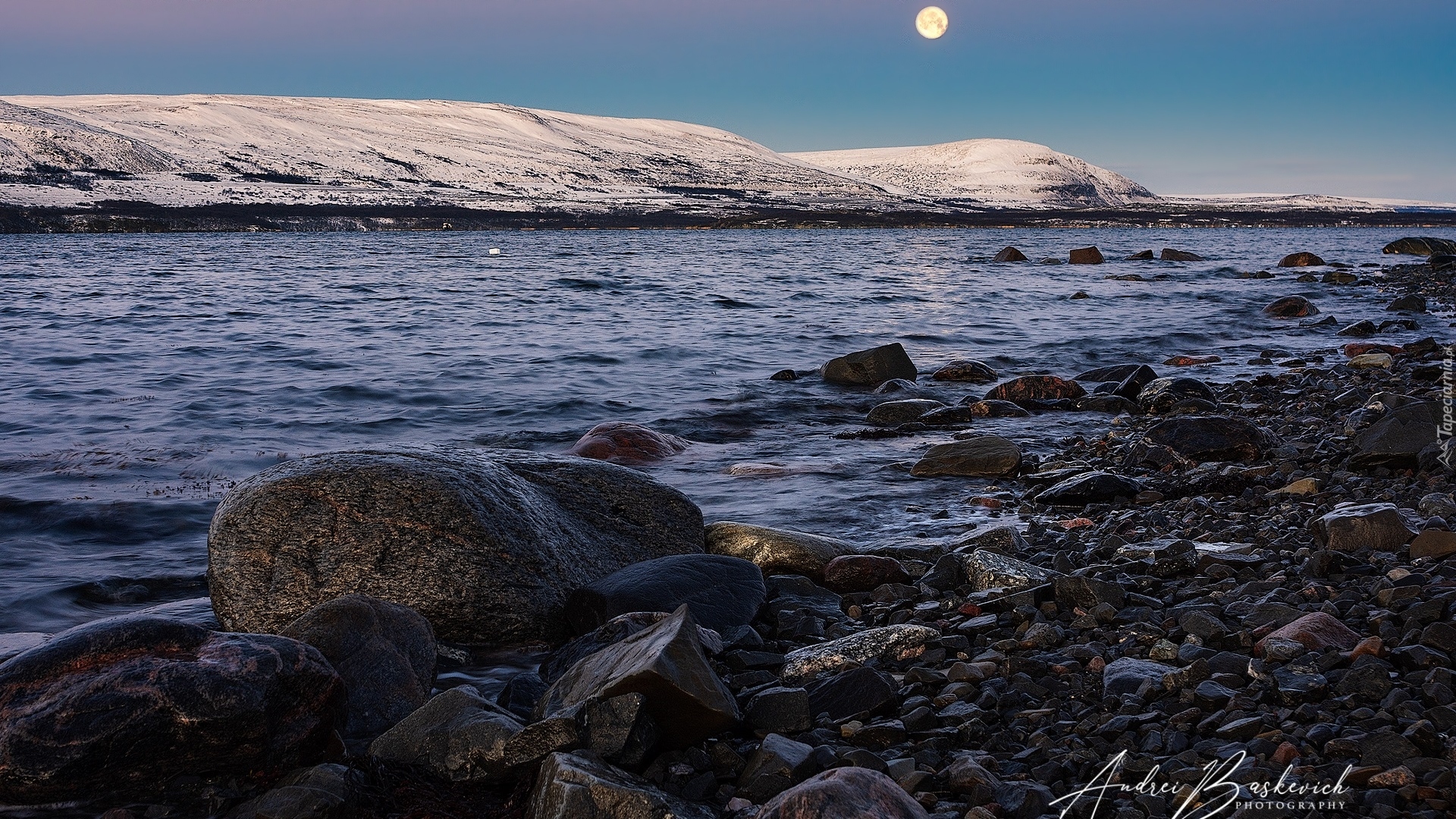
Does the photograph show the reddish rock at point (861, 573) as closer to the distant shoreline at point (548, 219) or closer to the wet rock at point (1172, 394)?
the wet rock at point (1172, 394)

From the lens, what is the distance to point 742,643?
5.23 metres

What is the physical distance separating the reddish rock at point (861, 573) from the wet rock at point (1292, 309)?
22053 mm

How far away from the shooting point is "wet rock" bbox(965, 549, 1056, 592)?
5.36 metres

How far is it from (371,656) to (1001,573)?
3.43 meters

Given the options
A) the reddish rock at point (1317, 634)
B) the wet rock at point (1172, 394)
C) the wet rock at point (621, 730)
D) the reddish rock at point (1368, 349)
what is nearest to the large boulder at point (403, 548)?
the wet rock at point (621, 730)

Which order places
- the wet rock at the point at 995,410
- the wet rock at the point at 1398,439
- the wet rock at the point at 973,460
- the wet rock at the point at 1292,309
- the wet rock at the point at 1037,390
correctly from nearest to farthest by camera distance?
1. the wet rock at the point at 1398,439
2. the wet rock at the point at 973,460
3. the wet rock at the point at 995,410
4. the wet rock at the point at 1037,390
5. the wet rock at the point at 1292,309

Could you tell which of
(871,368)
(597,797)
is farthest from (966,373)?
(597,797)

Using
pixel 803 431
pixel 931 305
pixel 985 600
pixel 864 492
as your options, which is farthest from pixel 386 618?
pixel 931 305

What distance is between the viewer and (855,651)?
4.69 metres

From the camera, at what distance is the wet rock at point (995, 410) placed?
1246 cm

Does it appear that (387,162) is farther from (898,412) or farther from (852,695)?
(852,695)

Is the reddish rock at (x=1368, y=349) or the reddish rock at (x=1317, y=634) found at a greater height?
the reddish rock at (x=1317, y=634)

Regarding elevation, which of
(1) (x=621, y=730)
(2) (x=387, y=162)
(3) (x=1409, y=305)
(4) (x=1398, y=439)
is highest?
(2) (x=387, y=162)

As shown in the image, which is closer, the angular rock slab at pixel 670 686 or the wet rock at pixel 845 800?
Result: the wet rock at pixel 845 800
